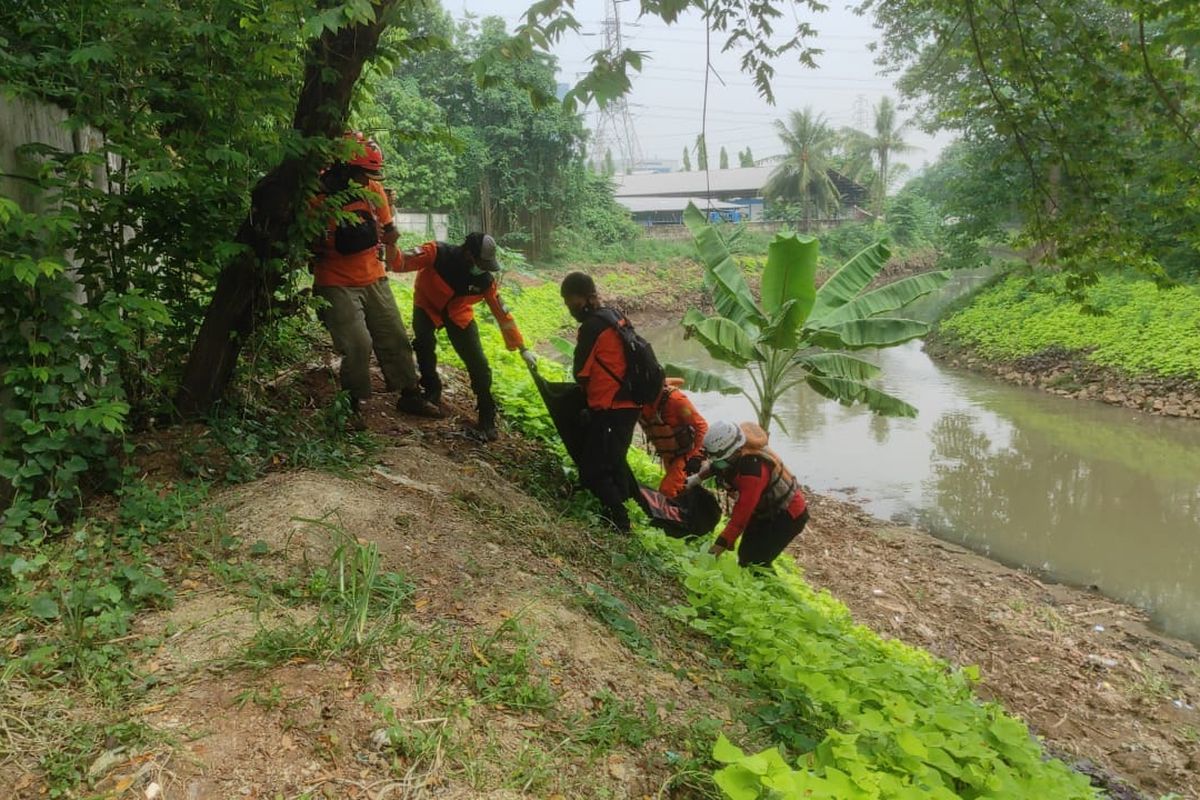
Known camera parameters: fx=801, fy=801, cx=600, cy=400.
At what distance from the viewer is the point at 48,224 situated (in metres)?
2.87

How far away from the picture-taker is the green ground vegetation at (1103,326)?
614 inches

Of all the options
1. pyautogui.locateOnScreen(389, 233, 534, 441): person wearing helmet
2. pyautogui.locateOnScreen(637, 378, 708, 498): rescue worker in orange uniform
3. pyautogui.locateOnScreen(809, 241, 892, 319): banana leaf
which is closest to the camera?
pyautogui.locateOnScreen(389, 233, 534, 441): person wearing helmet

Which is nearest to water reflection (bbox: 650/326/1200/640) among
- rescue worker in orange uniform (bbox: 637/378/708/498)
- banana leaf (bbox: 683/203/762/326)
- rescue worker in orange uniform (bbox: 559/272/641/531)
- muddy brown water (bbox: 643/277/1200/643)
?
muddy brown water (bbox: 643/277/1200/643)

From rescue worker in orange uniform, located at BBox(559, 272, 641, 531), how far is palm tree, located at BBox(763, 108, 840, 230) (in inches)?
1497

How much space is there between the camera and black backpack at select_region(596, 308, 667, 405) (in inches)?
193

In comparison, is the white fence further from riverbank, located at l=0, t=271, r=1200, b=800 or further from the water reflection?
riverbank, located at l=0, t=271, r=1200, b=800

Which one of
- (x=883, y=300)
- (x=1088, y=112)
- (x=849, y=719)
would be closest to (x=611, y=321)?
(x=849, y=719)

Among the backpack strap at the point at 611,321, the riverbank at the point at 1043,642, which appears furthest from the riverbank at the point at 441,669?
the backpack strap at the point at 611,321

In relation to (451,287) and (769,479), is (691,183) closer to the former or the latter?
(451,287)

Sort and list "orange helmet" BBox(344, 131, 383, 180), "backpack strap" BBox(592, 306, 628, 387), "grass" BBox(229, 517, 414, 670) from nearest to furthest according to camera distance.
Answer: "grass" BBox(229, 517, 414, 670) < "orange helmet" BBox(344, 131, 383, 180) < "backpack strap" BBox(592, 306, 628, 387)

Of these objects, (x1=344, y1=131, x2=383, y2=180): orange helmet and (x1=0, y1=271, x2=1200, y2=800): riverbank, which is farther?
(x1=344, y1=131, x2=383, y2=180): orange helmet

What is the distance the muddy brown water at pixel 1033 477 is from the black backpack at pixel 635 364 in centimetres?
590

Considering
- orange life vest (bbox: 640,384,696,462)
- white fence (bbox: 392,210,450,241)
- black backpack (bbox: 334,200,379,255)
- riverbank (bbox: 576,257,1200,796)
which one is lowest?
riverbank (bbox: 576,257,1200,796)

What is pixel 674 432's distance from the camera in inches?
225
